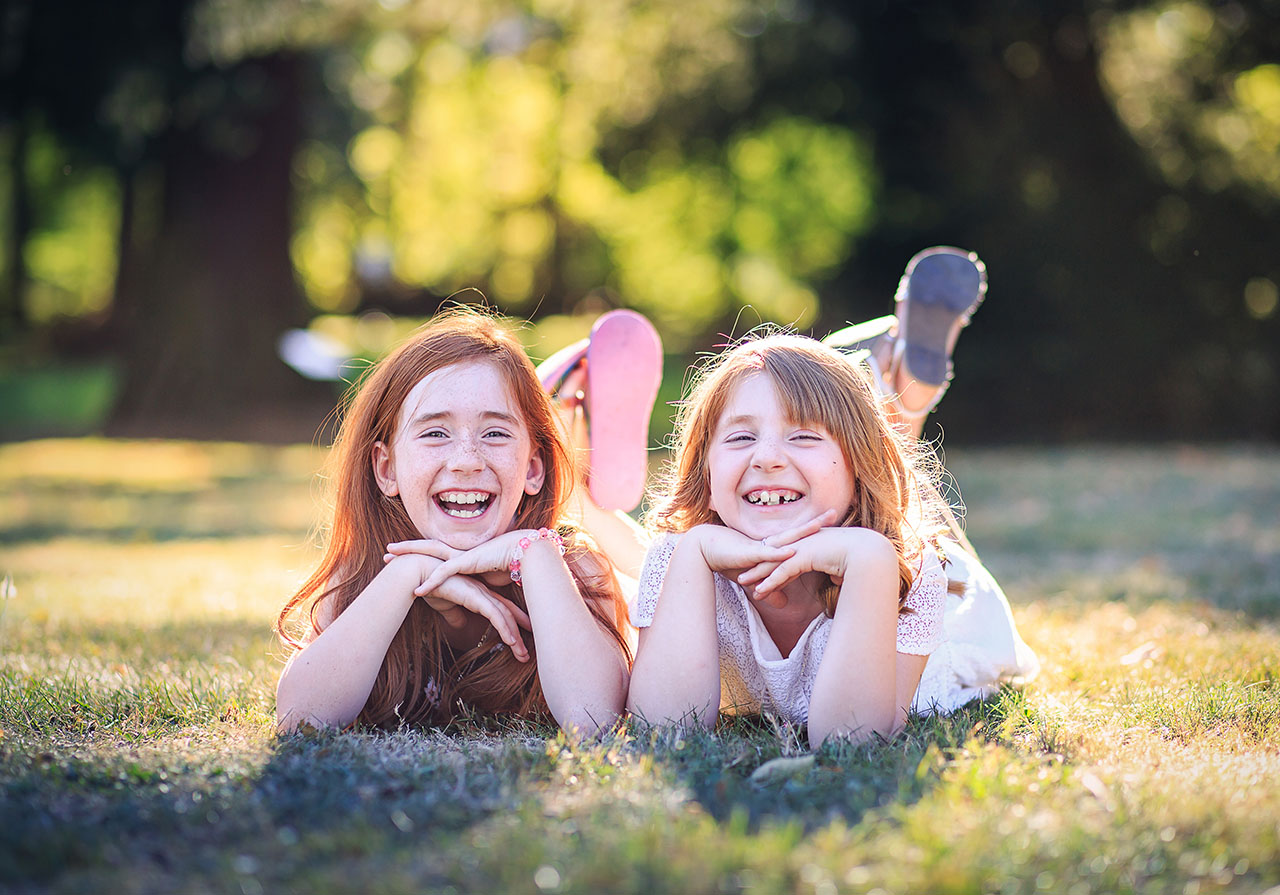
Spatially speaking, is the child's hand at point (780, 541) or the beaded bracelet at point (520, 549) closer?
the child's hand at point (780, 541)

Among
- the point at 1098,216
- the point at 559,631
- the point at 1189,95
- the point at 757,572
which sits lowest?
the point at 559,631

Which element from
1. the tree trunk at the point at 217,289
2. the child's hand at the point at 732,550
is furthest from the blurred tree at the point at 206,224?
the child's hand at the point at 732,550

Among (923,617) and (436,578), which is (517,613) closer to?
(436,578)

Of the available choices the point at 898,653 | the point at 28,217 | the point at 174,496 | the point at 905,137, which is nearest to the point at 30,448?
the point at 174,496

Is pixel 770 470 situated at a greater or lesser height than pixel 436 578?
greater

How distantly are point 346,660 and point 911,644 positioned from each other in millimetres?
1456

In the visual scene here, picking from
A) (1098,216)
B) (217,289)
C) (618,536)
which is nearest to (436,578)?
(618,536)

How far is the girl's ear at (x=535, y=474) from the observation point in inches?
134

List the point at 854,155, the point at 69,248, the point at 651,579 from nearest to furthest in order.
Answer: the point at 651,579, the point at 854,155, the point at 69,248

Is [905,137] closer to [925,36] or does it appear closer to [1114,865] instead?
[925,36]

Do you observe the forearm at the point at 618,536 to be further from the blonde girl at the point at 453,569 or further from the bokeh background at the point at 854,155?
the bokeh background at the point at 854,155

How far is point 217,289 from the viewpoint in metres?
16.9

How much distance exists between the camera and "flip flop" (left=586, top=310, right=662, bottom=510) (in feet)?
13.8

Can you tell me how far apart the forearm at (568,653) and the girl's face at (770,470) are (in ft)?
1.54
